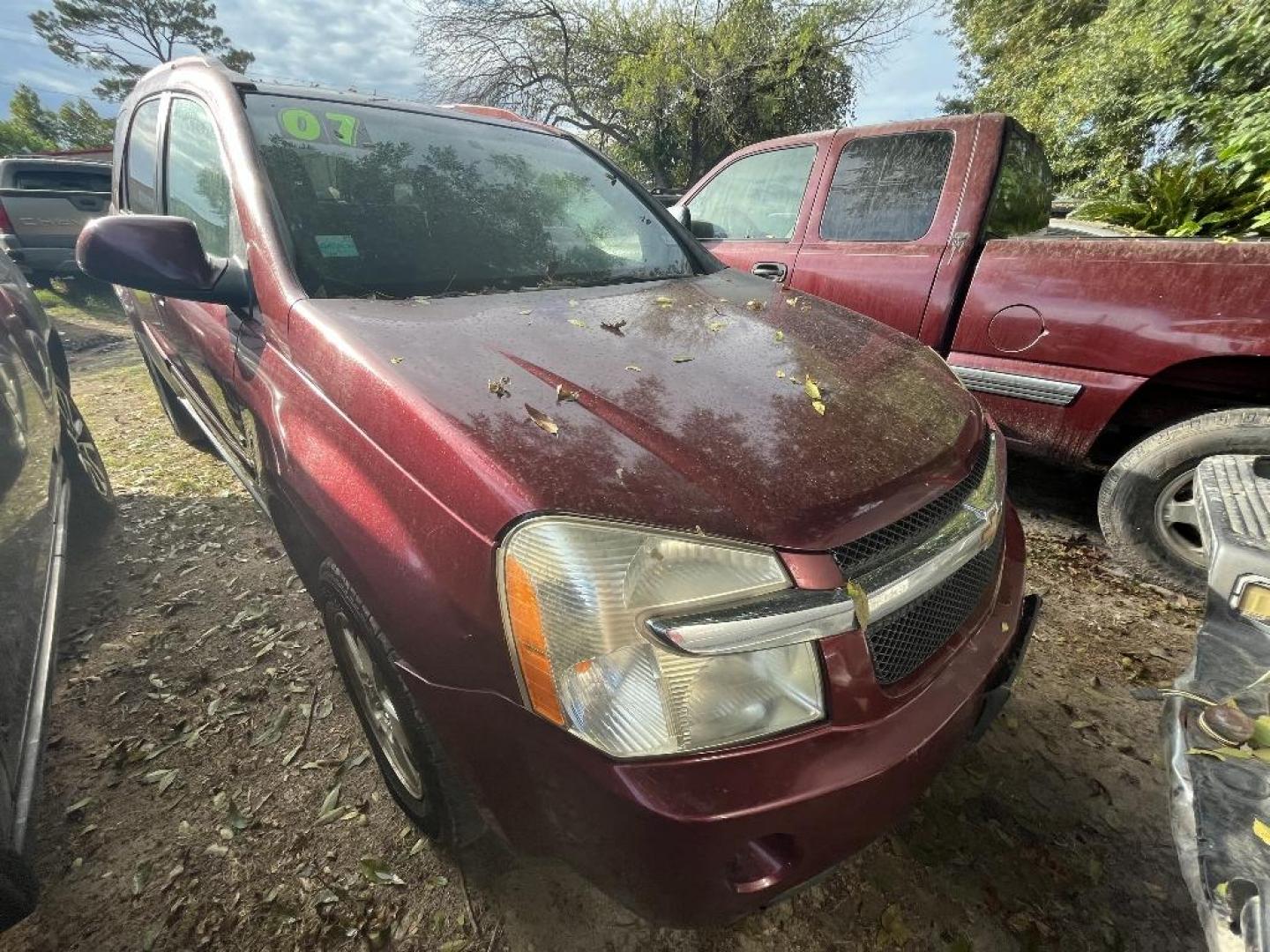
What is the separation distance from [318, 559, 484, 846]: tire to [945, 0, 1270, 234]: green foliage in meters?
4.06

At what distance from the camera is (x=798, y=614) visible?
1.03 m

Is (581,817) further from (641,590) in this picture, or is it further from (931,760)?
(931,760)

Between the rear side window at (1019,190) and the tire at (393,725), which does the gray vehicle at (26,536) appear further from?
the rear side window at (1019,190)

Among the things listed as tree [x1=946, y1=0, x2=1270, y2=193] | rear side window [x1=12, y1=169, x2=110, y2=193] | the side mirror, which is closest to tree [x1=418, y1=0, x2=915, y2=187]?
tree [x1=946, y1=0, x2=1270, y2=193]

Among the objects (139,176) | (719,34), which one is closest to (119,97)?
(719,34)

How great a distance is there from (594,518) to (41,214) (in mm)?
9624

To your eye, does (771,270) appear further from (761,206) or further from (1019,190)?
(1019,190)

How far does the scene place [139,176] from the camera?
2879 millimetres

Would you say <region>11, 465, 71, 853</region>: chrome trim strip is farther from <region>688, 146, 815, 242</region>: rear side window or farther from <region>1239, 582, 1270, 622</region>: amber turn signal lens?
<region>688, 146, 815, 242</region>: rear side window

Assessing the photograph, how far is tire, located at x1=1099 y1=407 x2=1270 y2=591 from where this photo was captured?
2.39 meters

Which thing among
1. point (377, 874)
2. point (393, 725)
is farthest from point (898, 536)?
point (377, 874)

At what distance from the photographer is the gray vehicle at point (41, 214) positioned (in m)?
7.00

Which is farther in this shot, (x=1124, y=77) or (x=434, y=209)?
(x=1124, y=77)

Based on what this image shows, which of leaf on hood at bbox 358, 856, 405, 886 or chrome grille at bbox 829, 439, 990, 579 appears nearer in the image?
chrome grille at bbox 829, 439, 990, 579
